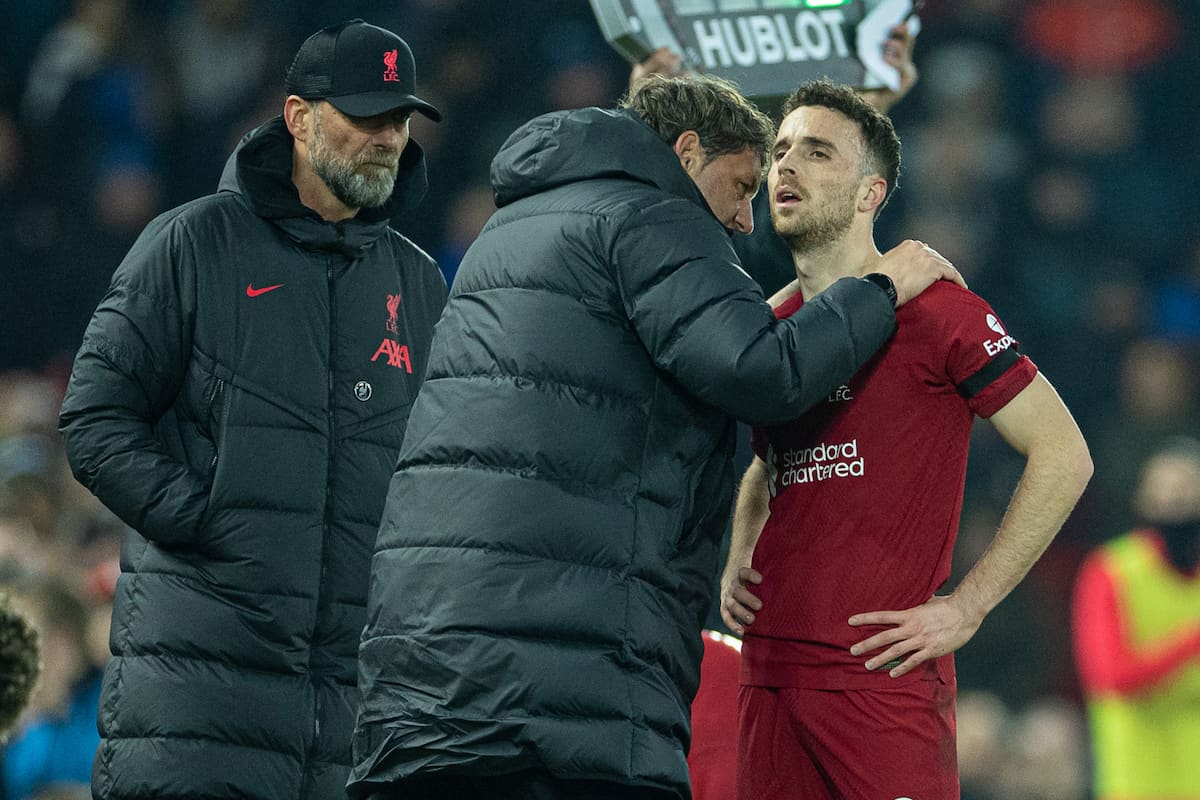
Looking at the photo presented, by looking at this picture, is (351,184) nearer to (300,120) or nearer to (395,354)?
(300,120)

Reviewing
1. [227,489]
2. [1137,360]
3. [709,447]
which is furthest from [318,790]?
[1137,360]

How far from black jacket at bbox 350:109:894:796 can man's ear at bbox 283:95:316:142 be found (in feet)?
2.95

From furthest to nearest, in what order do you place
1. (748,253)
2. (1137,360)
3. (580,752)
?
(1137,360) < (748,253) < (580,752)

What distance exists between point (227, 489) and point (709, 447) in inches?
39.9

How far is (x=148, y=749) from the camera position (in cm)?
325

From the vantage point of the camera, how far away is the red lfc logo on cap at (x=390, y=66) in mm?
3611

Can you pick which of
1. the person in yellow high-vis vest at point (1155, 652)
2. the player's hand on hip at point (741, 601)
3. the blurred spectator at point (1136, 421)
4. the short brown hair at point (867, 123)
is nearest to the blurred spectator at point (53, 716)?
the player's hand on hip at point (741, 601)

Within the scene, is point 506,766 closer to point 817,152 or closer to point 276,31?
point 817,152

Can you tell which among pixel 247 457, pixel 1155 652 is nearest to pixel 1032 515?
pixel 247 457

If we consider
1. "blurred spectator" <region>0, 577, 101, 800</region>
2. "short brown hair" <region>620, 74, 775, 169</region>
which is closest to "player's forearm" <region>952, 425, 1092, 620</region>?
"short brown hair" <region>620, 74, 775, 169</region>

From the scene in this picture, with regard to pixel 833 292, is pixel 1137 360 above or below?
below

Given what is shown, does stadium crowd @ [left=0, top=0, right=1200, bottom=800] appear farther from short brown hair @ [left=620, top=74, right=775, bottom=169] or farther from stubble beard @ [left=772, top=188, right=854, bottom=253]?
short brown hair @ [left=620, top=74, right=775, bottom=169]

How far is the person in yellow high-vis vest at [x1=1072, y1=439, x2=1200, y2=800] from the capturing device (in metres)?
6.48

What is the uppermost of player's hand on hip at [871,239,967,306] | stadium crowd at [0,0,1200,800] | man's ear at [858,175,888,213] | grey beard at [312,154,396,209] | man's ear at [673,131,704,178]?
grey beard at [312,154,396,209]
